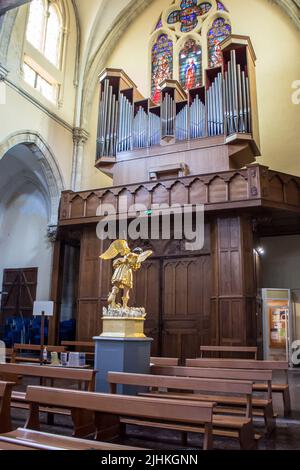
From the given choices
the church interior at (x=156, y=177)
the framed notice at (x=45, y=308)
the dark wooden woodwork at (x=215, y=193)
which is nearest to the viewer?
the framed notice at (x=45, y=308)

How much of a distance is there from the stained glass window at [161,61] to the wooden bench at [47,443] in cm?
1289

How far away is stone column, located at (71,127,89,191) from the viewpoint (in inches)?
532

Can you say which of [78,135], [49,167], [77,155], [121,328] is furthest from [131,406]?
[78,135]

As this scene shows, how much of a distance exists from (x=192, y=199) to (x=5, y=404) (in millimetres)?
7265

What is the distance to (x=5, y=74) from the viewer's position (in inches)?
412

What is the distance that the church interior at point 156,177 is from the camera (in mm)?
9727

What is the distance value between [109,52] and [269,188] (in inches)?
350

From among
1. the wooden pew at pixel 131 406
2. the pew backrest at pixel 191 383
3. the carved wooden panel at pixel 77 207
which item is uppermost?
the carved wooden panel at pixel 77 207

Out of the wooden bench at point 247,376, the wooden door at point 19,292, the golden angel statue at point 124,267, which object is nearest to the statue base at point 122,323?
the golden angel statue at point 124,267

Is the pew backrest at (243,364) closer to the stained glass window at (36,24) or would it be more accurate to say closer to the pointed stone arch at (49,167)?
the pointed stone arch at (49,167)

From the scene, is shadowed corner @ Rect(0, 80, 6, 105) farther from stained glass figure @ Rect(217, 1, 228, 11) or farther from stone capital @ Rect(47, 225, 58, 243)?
stained glass figure @ Rect(217, 1, 228, 11)

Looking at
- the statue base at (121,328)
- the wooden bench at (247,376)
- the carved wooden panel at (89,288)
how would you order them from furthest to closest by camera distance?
the carved wooden panel at (89,288) < the statue base at (121,328) < the wooden bench at (247,376)

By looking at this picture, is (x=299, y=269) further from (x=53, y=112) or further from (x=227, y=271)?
(x=53, y=112)

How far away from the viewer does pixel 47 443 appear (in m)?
2.52
